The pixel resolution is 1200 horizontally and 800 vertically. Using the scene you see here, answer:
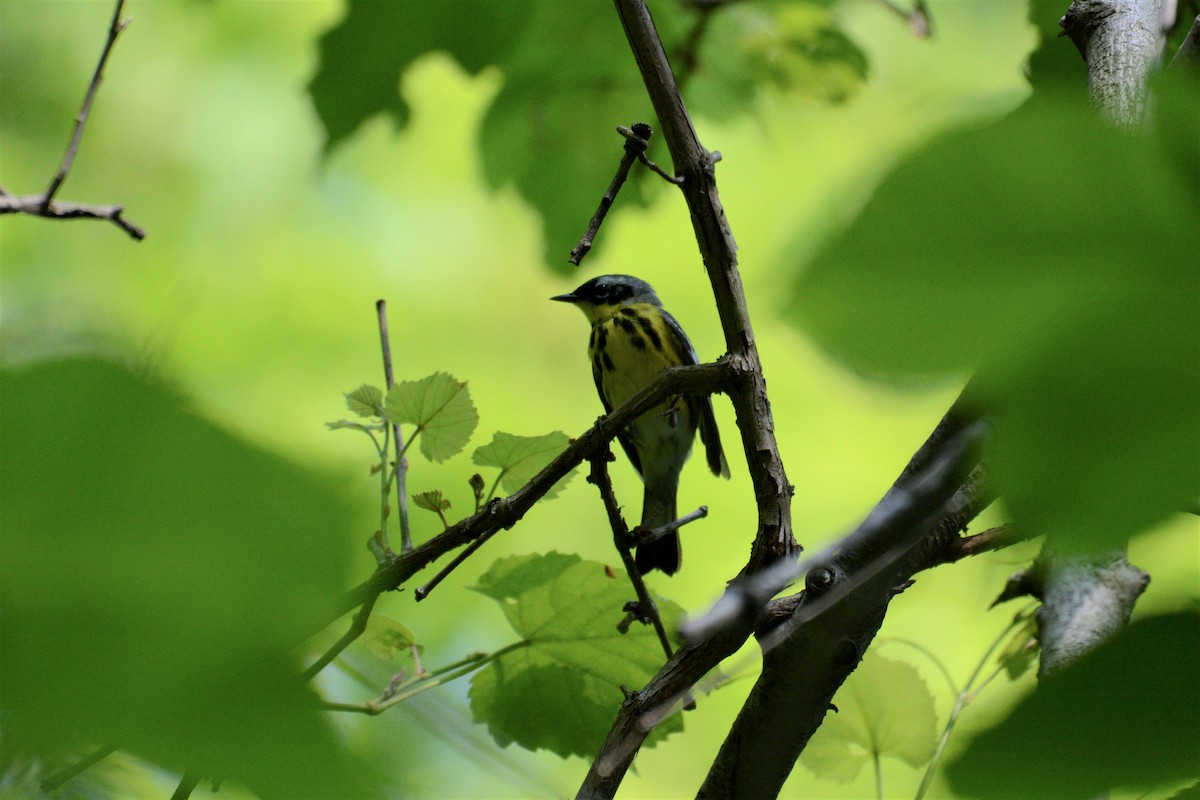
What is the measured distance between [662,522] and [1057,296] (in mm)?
2698

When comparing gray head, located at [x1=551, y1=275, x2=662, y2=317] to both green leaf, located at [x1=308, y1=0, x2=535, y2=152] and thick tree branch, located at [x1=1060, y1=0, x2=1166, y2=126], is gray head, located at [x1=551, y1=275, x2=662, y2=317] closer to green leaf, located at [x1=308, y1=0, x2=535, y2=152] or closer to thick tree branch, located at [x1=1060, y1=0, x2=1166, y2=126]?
green leaf, located at [x1=308, y1=0, x2=535, y2=152]

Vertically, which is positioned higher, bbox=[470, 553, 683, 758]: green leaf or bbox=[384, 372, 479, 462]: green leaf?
bbox=[384, 372, 479, 462]: green leaf

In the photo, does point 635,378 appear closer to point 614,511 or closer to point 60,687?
point 614,511

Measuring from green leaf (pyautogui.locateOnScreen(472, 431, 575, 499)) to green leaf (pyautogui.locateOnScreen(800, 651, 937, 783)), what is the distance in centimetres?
46

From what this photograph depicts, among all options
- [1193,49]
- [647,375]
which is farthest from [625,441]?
[1193,49]

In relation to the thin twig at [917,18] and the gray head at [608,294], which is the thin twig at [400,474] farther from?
the gray head at [608,294]

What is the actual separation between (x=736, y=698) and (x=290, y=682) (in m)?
2.58

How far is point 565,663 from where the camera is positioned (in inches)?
48.7

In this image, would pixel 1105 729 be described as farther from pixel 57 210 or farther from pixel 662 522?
pixel 662 522

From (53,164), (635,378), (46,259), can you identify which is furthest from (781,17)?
(53,164)

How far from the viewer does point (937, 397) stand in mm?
256

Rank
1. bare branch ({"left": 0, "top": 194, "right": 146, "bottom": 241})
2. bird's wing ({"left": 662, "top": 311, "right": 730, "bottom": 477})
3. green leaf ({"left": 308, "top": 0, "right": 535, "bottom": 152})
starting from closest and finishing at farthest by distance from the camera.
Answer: bare branch ({"left": 0, "top": 194, "right": 146, "bottom": 241}) → green leaf ({"left": 308, "top": 0, "right": 535, "bottom": 152}) → bird's wing ({"left": 662, "top": 311, "right": 730, "bottom": 477})

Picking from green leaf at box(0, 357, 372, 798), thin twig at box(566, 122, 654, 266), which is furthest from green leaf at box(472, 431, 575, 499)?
green leaf at box(0, 357, 372, 798)

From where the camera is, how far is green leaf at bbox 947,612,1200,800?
1.00ft
